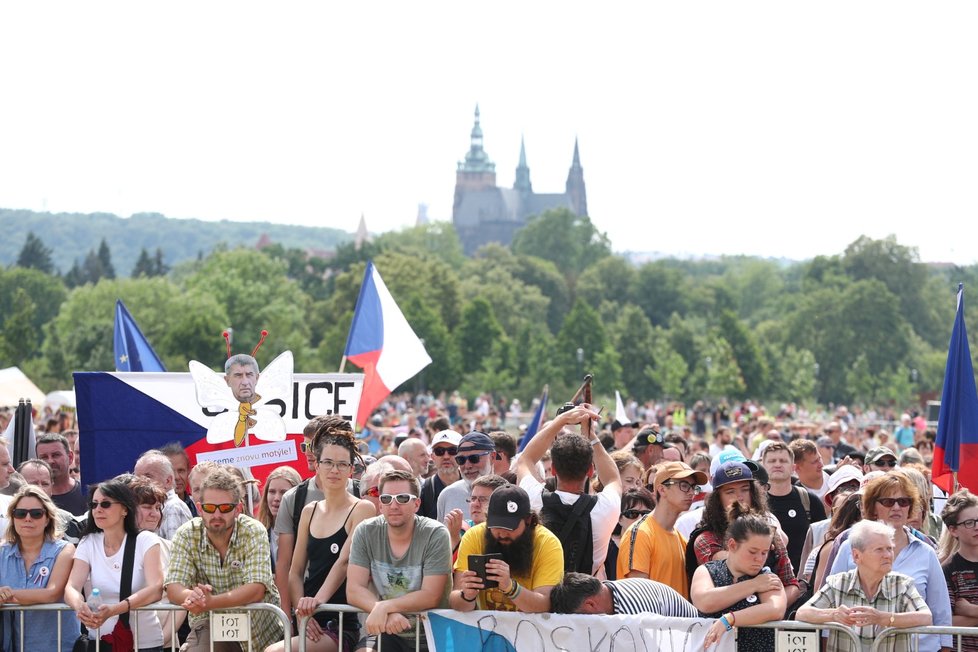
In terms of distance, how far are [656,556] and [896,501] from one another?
1.30 metres

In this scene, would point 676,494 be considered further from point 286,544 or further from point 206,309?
point 206,309

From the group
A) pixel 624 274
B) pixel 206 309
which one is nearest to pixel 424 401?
pixel 206 309

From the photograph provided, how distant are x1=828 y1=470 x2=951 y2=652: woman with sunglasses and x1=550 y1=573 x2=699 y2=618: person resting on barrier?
870 mm

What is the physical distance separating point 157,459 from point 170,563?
5.45 feet

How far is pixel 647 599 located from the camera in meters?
7.20

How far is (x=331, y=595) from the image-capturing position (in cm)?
771

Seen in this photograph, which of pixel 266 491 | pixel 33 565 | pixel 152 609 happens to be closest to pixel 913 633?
pixel 152 609

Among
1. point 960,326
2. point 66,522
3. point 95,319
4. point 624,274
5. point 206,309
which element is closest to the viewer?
point 66,522

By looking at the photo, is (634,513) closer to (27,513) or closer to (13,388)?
(27,513)

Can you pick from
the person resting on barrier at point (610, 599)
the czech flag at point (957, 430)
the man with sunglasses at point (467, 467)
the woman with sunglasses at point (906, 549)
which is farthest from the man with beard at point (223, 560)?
the czech flag at point (957, 430)

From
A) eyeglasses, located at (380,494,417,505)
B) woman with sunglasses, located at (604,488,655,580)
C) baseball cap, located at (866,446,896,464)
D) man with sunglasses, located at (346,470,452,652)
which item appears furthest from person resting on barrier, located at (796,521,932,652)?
baseball cap, located at (866,446,896,464)

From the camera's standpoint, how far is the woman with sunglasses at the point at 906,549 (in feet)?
23.5

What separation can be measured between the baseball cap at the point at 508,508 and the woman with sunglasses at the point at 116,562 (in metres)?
1.94

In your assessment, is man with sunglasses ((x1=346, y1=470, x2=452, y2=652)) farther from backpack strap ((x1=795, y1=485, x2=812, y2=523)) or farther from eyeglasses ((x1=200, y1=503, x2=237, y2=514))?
backpack strap ((x1=795, y1=485, x2=812, y2=523))
